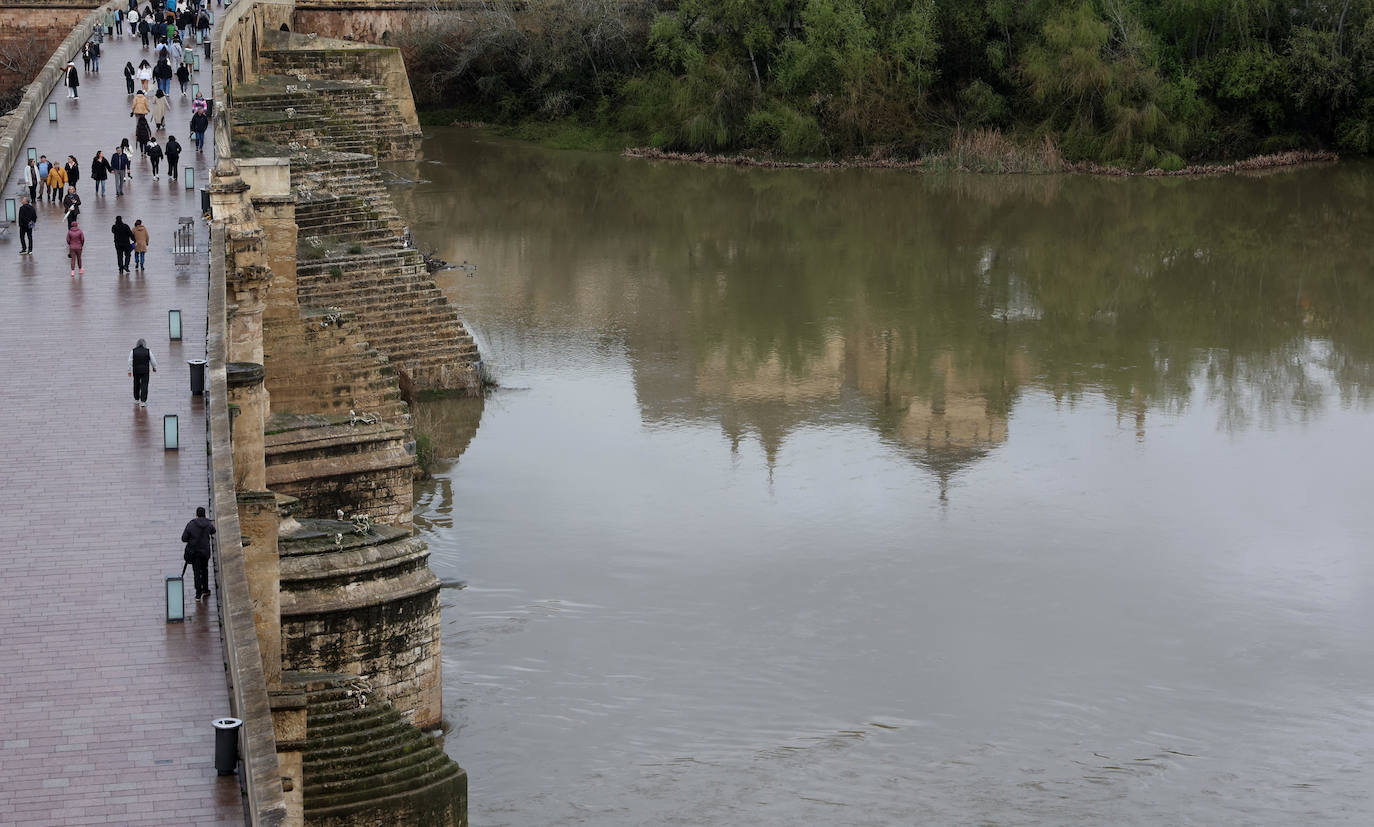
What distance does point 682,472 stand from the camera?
27406 mm

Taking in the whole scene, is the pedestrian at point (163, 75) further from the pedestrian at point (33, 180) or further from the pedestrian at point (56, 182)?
the pedestrian at point (33, 180)

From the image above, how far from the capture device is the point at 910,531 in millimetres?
24844

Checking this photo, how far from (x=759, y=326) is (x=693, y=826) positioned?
2016 centimetres

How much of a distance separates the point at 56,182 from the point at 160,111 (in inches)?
196

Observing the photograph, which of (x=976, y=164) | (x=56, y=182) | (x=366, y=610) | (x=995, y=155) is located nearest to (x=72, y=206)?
(x=56, y=182)

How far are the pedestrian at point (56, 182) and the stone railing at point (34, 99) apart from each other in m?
1.03

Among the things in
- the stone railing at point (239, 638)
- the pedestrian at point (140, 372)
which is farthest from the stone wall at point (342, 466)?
the stone railing at point (239, 638)

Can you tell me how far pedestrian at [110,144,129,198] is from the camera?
26.1 meters

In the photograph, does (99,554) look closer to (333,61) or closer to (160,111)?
(160,111)

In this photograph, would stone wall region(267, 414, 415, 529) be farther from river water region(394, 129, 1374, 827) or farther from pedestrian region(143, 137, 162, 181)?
pedestrian region(143, 137, 162, 181)

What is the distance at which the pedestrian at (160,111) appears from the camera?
30.0m

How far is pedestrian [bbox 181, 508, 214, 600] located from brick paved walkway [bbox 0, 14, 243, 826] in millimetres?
277

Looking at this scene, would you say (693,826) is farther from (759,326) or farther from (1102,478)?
(759,326)

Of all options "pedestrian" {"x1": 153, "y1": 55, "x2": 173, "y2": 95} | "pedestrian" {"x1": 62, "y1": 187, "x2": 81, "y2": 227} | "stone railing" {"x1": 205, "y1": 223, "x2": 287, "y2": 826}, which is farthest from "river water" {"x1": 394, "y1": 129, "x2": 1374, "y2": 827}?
"pedestrian" {"x1": 153, "y1": 55, "x2": 173, "y2": 95}
